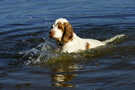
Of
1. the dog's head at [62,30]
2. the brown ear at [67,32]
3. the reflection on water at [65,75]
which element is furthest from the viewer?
the brown ear at [67,32]

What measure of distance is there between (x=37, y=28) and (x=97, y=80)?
6.12 metres

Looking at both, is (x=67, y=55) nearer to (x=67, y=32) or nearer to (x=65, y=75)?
(x=67, y=32)

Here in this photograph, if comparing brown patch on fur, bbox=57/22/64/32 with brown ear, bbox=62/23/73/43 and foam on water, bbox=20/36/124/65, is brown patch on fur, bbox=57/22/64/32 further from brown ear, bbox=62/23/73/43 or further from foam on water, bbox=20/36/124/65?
foam on water, bbox=20/36/124/65

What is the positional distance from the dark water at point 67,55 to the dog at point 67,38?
22 cm

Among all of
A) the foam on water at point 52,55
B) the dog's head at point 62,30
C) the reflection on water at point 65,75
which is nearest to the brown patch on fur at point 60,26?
the dog's head at point 62,30

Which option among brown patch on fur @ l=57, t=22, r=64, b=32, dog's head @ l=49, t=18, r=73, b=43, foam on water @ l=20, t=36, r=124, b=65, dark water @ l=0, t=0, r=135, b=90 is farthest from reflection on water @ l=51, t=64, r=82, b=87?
brown patch on fur @ l=57, t=22, r=64, b=32

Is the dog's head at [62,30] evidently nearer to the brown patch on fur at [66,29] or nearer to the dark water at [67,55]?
the brown patch on fur at [66,29]

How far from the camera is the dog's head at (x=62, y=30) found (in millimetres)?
6586

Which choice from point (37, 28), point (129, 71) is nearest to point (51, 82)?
point (129, 71)

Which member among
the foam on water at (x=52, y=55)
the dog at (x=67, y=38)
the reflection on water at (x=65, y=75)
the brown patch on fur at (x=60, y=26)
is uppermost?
the brown patch on fur at (x=60, y=26)

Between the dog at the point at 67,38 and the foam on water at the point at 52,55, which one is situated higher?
the dog at the point at 67,38

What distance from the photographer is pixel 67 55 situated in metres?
6.91

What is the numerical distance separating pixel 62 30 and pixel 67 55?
65 centimetres

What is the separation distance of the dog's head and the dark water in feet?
1.54
